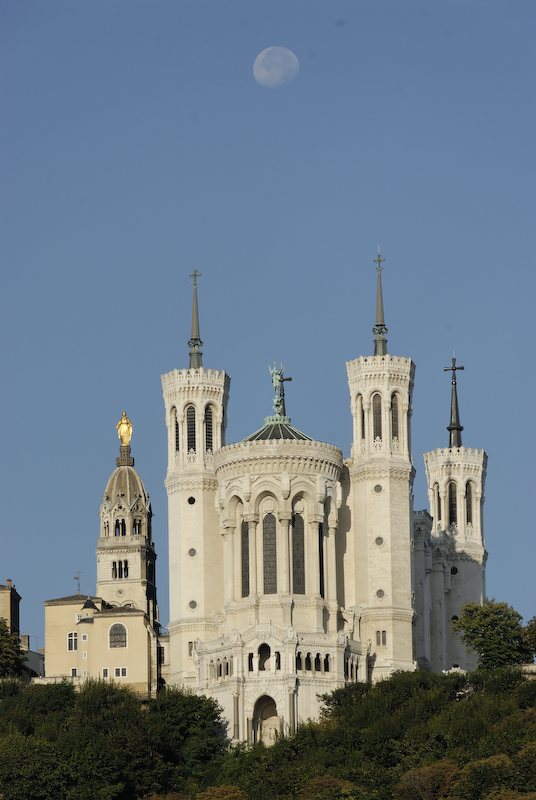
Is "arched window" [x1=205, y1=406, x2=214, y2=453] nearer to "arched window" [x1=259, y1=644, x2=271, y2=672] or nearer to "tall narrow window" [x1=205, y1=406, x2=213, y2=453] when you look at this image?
A: "tall narrow window" [x1=205, y1=406, x2=213, y2=453]

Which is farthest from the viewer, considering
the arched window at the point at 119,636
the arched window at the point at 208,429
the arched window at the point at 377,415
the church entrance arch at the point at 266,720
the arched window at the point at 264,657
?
the arched window at the point at 208,429

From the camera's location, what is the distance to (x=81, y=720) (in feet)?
363

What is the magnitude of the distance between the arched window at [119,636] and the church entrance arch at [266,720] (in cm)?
1140

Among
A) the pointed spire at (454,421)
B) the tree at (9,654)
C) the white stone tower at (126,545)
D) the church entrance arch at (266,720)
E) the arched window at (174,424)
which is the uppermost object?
the pointed spire at (454,421)

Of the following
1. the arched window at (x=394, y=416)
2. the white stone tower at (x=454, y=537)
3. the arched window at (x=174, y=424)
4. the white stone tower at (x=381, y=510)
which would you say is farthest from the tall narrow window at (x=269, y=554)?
the white stone tower at (x=454, y=537)

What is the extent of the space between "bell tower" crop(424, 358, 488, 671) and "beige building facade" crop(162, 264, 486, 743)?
9636 millimetres

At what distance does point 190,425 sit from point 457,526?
26.9 metres

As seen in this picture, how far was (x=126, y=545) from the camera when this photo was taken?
490 ft

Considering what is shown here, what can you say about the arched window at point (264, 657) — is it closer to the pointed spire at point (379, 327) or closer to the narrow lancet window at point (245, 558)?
the narrow lancet window at point (245, 558)

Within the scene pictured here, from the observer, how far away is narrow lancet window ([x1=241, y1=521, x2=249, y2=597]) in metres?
121

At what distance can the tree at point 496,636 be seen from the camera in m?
118

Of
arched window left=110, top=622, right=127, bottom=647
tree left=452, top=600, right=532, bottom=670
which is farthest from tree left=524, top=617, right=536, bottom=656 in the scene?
arched window left=110, top=622, right=127, bottom=647

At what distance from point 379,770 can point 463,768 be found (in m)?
5.17

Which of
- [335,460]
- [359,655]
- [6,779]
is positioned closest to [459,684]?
[359,655]
